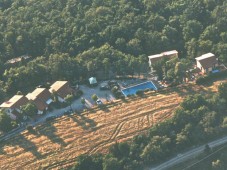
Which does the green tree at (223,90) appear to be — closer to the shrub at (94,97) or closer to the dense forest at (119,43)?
the dense forest at (119,43)

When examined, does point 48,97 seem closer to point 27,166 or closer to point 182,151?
point 27,166

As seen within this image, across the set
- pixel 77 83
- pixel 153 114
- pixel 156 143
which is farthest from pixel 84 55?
pixel 156 143

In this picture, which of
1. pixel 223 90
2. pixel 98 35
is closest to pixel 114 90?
pixel 98 35

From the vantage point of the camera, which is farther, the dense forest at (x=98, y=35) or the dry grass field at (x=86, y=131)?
the dense forest at (x=98, y=35)

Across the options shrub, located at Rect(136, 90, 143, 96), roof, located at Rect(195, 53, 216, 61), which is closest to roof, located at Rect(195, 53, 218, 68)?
roof, located at Rect(195, 53, 216, 61)

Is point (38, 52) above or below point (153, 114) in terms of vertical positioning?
above

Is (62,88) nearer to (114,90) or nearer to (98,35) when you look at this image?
(114,90)

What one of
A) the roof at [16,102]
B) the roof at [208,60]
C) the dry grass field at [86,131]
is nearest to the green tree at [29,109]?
the roof at [16,102]
